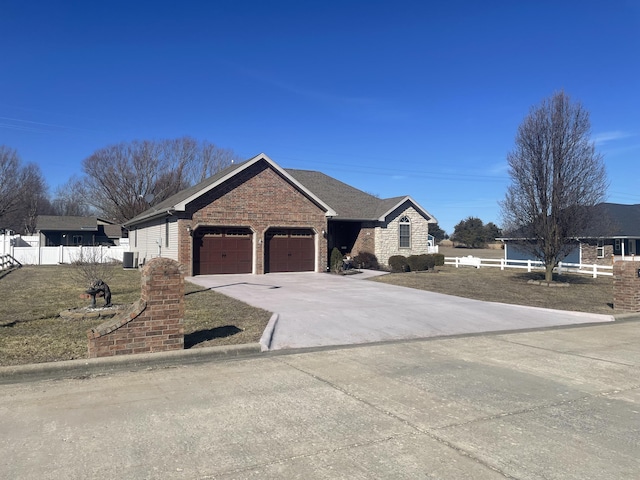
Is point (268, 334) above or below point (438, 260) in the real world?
below

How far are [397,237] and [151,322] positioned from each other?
24567 mm

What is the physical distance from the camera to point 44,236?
165 feet

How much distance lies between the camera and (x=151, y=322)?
7387 mm

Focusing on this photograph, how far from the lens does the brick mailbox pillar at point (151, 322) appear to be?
7086mm

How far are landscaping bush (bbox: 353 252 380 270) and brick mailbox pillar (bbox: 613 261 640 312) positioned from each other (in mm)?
16231

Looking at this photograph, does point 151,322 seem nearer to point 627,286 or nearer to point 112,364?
point 112,364

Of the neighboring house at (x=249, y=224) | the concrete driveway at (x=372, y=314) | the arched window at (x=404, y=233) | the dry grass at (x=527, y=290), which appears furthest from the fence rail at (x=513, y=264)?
the concrete driveway at (x=372, y=314)

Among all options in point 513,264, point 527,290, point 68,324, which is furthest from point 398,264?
point 68,324

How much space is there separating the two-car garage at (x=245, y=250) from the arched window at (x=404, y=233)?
731 centimetres

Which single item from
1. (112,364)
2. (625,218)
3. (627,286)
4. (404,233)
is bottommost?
(112,364)

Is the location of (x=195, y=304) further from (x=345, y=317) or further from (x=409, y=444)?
(x=409, y=444)

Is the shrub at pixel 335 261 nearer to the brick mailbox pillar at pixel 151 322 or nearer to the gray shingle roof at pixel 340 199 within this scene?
the gray shingle roof at pixel 340 199

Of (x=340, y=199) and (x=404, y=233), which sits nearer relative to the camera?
(x=404, y=233)

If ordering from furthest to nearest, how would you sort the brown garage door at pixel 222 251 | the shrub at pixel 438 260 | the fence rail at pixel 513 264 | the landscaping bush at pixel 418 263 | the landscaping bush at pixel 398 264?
the shrub at pixel 438 260
the fence rail at pixel 513 264
the landscaping bush at pixel 418 263
the landscaping bush at pixel 398 264
the brown garage door at pixel 222 251
